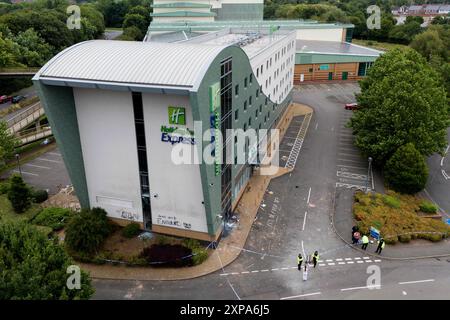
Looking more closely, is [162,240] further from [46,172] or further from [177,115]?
→ [46,172]

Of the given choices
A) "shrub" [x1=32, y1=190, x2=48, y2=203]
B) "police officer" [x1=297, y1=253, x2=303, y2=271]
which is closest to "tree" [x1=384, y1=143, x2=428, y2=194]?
"police officer" [x1=297, y1=253, x2=303, y2=271]

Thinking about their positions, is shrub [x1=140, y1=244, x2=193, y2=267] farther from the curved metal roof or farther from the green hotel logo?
the curved metal roof

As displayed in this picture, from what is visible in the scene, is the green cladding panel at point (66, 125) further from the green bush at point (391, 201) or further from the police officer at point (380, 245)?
the green bush at point (391, 201)

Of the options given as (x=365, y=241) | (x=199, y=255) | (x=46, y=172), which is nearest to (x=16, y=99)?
(x=46, y=172)

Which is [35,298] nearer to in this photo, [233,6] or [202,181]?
[202,181]

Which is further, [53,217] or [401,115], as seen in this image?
[401,115]

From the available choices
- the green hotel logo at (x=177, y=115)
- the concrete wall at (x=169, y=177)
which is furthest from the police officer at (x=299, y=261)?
the green hotel logo at (x=177, y=115)
